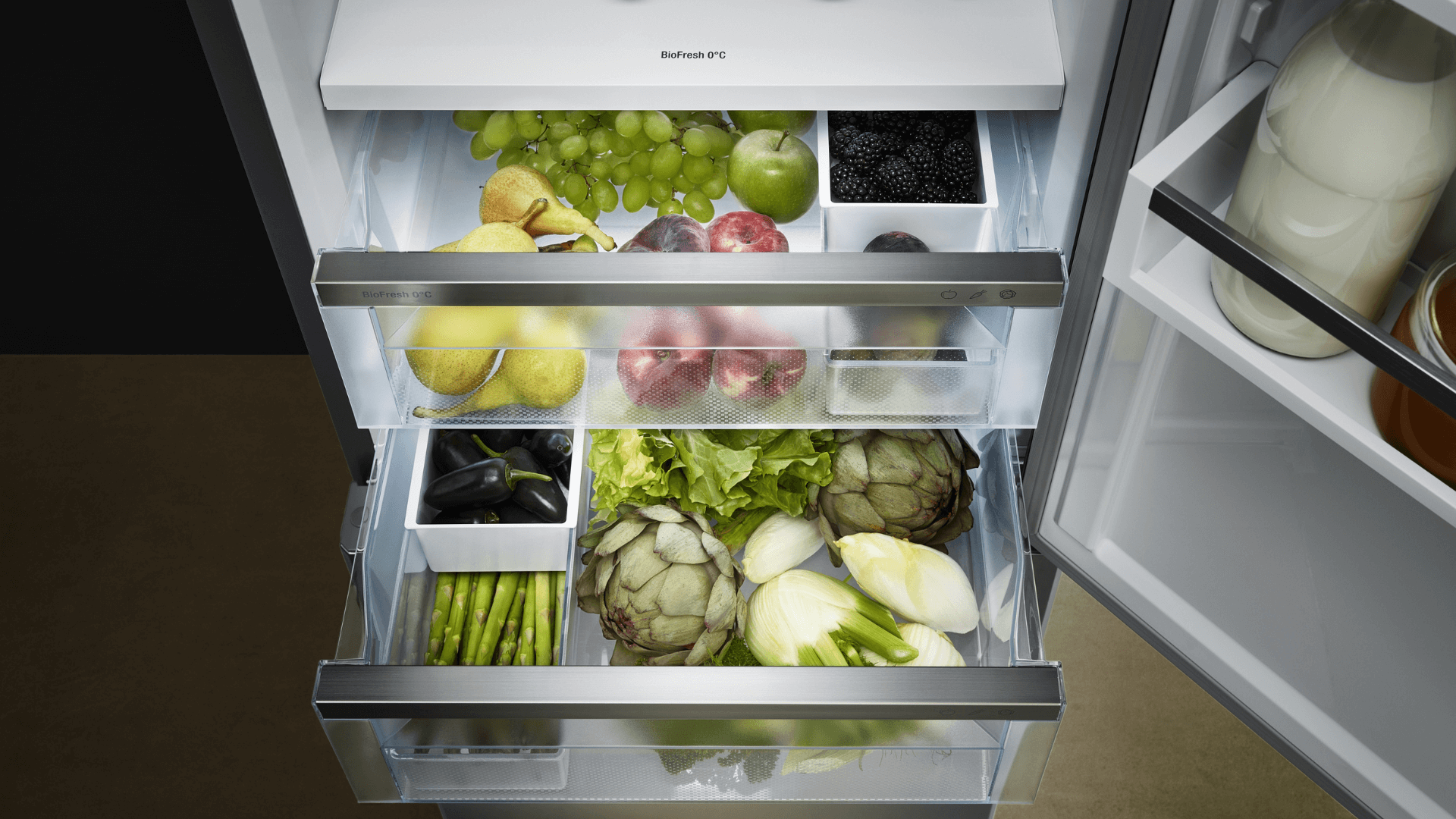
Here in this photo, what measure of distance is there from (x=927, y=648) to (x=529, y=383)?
20.0 inches

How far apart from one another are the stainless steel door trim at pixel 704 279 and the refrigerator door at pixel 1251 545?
0.09 metres

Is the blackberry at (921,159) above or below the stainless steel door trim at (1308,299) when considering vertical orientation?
below

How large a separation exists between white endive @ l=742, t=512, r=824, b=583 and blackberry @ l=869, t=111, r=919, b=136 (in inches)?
17.5

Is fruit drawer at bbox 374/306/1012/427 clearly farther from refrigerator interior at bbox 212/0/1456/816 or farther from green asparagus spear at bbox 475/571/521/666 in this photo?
green asparagus spear at bbox 475/571/521/666

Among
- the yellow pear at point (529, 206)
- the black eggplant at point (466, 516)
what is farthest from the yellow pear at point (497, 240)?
the black eggplant at point (466, 516)

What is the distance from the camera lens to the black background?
1690mm

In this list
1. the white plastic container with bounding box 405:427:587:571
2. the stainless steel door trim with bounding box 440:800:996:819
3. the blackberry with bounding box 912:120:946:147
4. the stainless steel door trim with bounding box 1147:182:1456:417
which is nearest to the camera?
the stainless steel door trim with bounding box 1147:182:1456:417

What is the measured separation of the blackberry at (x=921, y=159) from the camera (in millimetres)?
1173

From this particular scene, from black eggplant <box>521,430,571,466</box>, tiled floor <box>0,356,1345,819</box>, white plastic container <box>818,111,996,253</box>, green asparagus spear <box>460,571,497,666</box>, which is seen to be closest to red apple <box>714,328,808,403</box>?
white plastic container <box>818,111,996,253</box>

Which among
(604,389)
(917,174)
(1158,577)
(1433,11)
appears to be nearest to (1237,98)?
(1433,11)

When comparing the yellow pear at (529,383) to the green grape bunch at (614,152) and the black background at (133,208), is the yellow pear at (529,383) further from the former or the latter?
the black background at (133,208)

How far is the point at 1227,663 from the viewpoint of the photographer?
44.3 inches

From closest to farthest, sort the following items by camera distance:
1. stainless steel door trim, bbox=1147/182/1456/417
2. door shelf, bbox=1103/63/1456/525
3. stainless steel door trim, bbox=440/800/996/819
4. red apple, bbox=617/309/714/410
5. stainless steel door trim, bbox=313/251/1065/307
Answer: stainless steel door trim, bbox=1147/182/1456/417
door shelf, bbox=1103/63/1456/525
stainless steel door trim, bbox=313/251/1065/307
red apple, bbox=617/309/714/410
stainless steel door trim, bbox=440/800/996/819

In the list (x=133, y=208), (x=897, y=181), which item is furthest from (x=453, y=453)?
(x=133, y=208)
